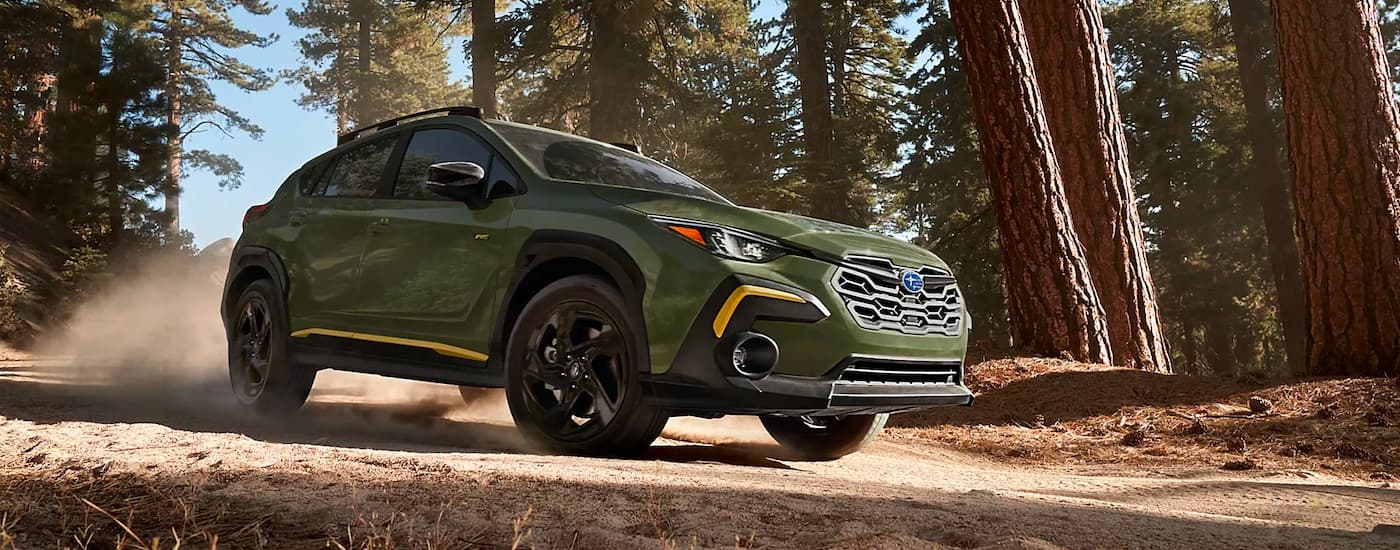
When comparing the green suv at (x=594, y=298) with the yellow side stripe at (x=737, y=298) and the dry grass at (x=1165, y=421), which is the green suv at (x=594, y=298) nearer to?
the yellow side stripe at (x=737, y=298)

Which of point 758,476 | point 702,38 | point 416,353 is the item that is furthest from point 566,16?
point 758,476

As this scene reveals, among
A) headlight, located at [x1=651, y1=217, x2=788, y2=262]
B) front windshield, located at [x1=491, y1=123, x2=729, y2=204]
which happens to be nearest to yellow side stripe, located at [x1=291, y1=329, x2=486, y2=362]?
front windshield, located at [x1=491, y1=123, x2=729, y2=204]

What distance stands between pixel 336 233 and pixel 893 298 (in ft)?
11.7

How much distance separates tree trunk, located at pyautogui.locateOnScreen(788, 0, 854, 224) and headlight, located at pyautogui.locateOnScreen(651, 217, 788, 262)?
14389 millimetres

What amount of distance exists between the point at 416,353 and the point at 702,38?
20.0 meters

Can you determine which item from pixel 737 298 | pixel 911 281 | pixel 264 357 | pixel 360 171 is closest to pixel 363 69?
pixel 264 357

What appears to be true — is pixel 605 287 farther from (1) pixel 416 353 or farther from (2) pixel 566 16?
(2) pixel 566 16

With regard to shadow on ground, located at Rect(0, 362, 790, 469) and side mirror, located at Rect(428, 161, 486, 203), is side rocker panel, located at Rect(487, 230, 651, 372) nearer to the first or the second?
side mirror, located at Rect(428, 161, 486, 203)

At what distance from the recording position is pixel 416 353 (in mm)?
5773

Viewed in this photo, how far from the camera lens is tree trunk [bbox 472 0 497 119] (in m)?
22.9

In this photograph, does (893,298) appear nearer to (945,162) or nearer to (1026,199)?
(1026,199)

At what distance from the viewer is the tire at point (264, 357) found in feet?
21.9

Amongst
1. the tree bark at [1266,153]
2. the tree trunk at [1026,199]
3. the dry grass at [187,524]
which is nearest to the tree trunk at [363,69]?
the tree bark at [1266,153]

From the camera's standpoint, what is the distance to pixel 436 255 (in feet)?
18.9
